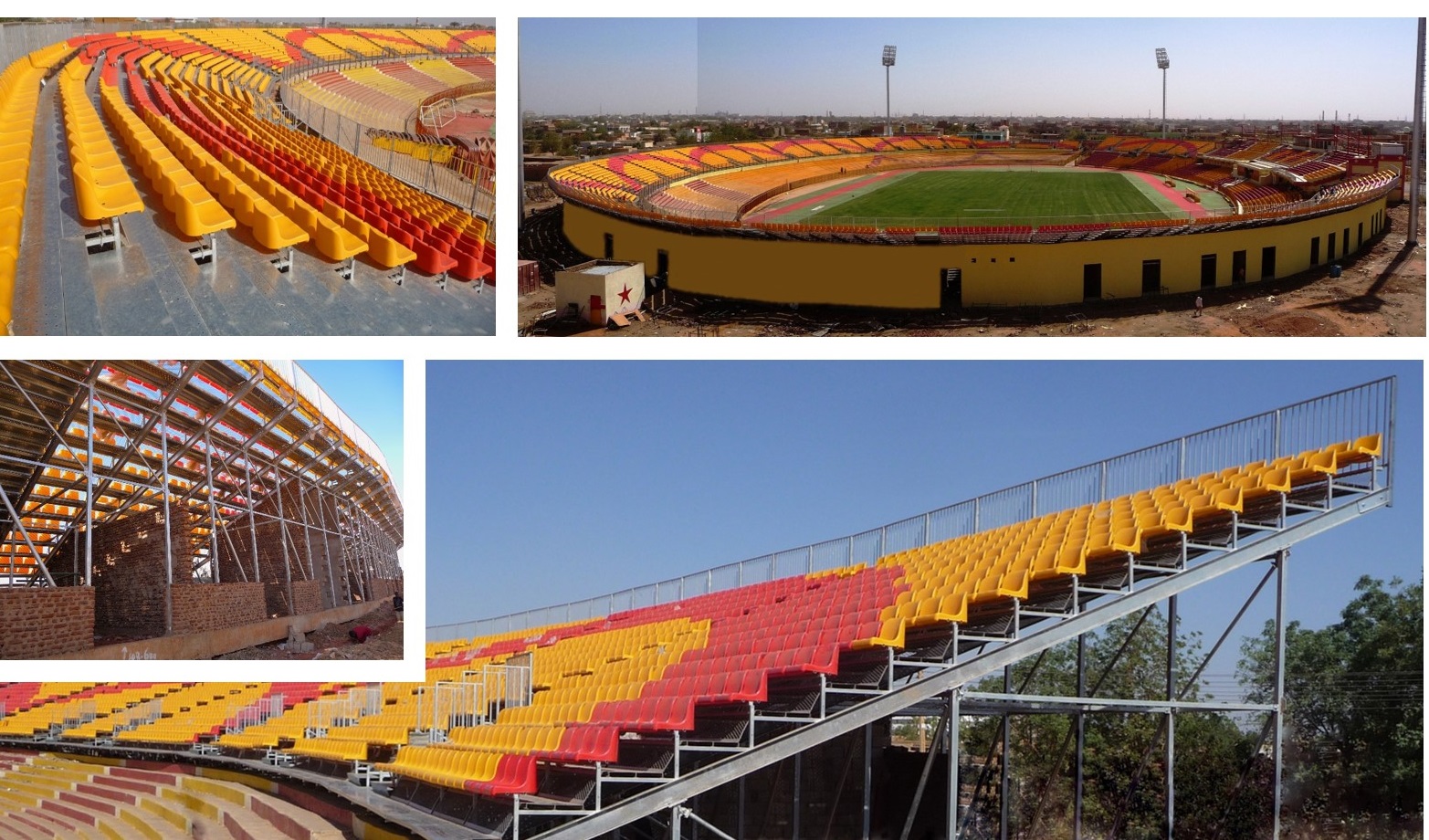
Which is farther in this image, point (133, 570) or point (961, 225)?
point (961, 225)

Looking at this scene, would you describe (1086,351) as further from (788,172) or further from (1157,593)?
(788,172)

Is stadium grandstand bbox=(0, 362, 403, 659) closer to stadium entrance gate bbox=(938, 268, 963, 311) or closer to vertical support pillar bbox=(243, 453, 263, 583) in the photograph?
vertical support pillar bbox=(243, 453, 263, 583)

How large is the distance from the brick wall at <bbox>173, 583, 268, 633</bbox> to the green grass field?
65.8ft

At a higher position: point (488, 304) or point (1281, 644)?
point (488, 304)

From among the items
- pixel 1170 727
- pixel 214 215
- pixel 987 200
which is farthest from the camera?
pixel 987 200

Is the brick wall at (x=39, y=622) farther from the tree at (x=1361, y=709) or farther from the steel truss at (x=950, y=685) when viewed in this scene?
the tree at (x=1361, y=709)

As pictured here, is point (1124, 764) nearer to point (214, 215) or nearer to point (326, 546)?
point (214, 215)

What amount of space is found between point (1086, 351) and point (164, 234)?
42.3 feet

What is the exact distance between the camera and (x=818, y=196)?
44.4 metres

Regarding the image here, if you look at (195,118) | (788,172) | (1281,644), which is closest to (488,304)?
(1281,644)

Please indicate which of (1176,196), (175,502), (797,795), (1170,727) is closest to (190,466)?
(175,502)

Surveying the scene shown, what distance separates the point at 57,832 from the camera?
12055mm

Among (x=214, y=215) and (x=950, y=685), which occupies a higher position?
(x=214, y=215)

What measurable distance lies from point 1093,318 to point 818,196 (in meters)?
22.1
